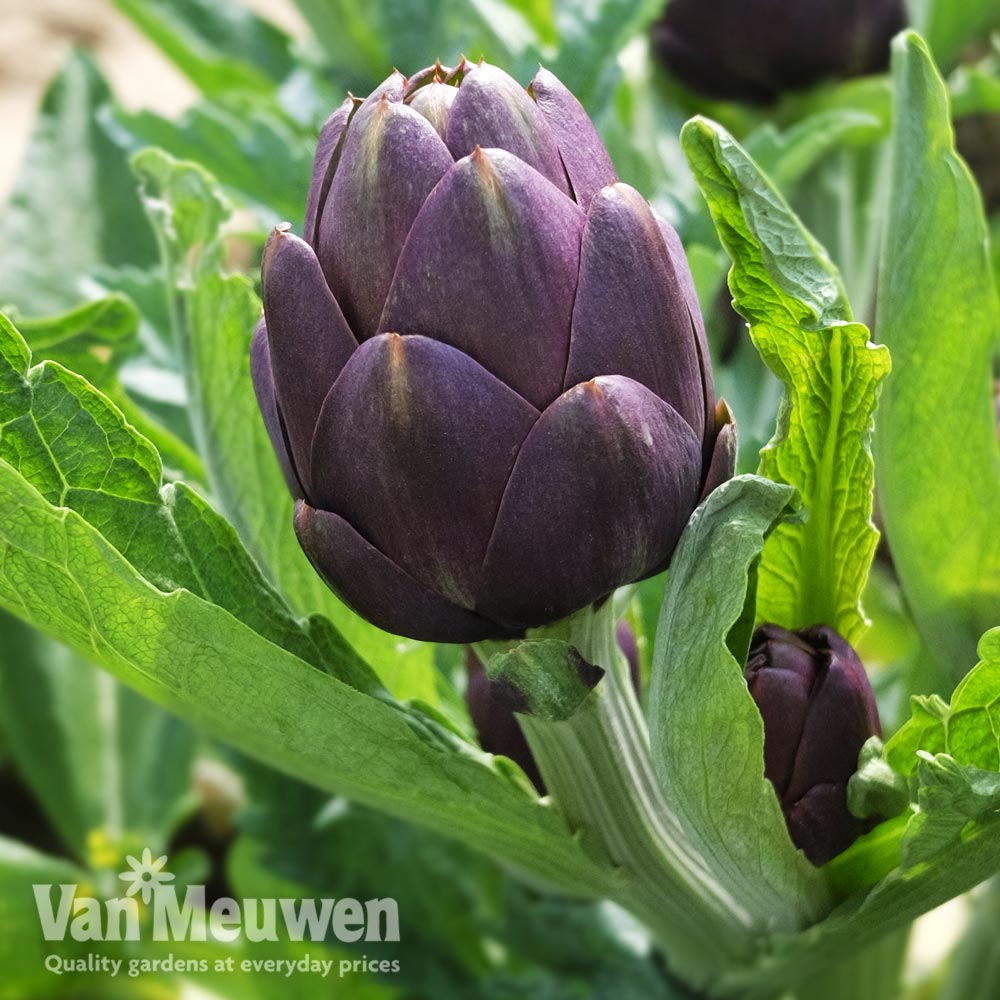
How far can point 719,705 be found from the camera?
0.31 m

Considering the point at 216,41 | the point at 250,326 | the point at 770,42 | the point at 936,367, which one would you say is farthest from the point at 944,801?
the point at 216,41

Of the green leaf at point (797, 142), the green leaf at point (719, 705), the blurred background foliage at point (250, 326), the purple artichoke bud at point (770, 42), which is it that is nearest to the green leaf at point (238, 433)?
the blurred background foliage at point (250, 326)

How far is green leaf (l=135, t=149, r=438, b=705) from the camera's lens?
418mm

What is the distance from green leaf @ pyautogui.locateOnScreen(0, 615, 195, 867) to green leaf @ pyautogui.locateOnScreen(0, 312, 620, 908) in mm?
415

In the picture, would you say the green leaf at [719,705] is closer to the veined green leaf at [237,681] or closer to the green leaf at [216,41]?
the veined green leaf at [237,681]

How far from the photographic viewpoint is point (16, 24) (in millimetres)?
1559

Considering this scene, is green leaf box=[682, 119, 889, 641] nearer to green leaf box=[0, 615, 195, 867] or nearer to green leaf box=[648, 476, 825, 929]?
green leaf box=[648, 476, 825, 929]

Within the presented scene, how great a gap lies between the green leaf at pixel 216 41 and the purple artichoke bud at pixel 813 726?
58cm

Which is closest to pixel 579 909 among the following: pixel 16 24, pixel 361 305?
pixel 361 305

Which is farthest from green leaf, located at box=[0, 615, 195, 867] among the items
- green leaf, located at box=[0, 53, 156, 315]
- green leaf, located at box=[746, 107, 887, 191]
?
green leaf, located at box=[746, 107, 887, 191]

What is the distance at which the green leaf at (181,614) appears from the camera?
1.02 feet

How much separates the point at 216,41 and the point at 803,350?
2.24 ft

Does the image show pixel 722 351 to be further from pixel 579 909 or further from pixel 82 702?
pixel 82 702

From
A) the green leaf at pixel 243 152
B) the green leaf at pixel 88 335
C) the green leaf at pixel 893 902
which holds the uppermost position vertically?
the green leaf at pixel 243 152
